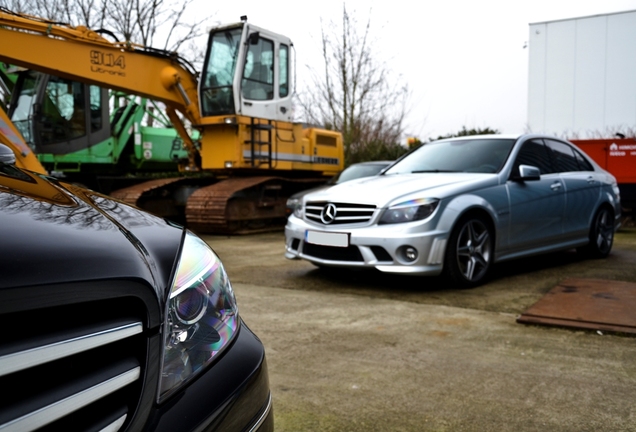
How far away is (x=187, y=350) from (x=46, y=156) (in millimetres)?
11019

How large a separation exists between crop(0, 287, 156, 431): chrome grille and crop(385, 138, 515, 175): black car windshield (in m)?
5.10

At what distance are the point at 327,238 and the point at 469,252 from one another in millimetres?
1225

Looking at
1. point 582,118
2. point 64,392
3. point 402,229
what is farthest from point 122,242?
point 582,118

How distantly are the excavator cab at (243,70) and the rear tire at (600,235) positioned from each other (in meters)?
6.20

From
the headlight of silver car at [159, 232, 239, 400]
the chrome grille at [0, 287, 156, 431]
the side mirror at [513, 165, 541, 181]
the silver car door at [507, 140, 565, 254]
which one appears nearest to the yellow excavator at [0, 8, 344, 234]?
the silver car door at [507, 140, 565, 254]

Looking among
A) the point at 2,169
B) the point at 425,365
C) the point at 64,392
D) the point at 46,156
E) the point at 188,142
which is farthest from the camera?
the point at 188,142

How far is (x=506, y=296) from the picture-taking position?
488cm

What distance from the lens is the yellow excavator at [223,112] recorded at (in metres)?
10.1

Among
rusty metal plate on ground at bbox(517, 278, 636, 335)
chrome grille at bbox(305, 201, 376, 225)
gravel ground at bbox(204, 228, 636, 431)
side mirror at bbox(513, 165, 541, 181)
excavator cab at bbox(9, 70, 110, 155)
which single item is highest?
excavator cab at bbox(9, 70, 110, 155)

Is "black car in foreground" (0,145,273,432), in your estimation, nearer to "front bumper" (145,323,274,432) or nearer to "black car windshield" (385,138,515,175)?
"front bumper" (145,323,274,432)

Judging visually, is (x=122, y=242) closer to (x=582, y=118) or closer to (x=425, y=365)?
(x=425, y=365)

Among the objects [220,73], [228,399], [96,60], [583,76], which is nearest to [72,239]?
Result: [228,399]

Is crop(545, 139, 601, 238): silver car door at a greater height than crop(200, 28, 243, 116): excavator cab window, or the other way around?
crop(200, 28, 243, 116): excavator cab window

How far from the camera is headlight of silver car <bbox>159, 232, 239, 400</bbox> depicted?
128cm
